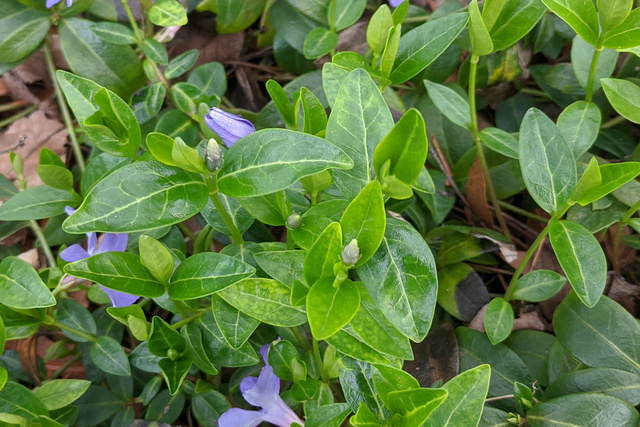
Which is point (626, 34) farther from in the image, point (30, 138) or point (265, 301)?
point (30, 138)

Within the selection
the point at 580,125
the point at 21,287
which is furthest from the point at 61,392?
the point at 580,125

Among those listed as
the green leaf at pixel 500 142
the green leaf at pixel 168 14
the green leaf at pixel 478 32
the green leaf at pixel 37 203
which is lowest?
the green leaf at pixel 37 203

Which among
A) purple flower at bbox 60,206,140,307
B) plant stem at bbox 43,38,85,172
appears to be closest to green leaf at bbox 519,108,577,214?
purple flower at bbox 60,206,140,307

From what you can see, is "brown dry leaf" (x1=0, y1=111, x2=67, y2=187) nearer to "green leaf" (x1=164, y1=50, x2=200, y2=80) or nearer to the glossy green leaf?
"green leaf" (x1=164, y1=50, x2=200, y2=80)

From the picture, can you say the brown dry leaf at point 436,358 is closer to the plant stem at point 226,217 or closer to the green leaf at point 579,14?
the plant stem at point 226,217

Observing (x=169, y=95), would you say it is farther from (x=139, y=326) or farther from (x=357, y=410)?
(x=357, y=410)

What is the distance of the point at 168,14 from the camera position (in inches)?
51.6

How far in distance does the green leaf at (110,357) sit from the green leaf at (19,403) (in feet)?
0.45

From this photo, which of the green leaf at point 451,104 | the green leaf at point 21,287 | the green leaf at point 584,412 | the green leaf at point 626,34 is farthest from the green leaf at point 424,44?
the green leaf at point 21,287

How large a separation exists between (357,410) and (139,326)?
428 millimetres

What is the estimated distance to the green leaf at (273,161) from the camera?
2.52 feet

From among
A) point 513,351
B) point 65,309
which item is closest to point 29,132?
point 65,309

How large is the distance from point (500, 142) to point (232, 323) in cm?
69

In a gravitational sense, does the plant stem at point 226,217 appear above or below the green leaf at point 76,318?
above
